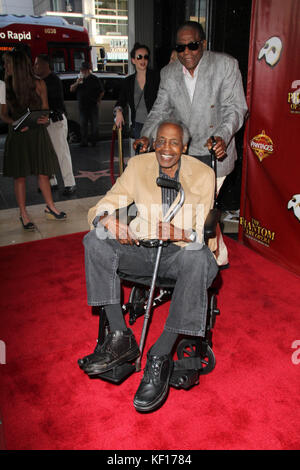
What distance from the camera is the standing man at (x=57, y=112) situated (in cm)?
491

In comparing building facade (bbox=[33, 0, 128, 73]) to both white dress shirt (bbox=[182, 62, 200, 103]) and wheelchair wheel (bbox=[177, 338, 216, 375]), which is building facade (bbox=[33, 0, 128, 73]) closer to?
white dress shirt (bbox=[182, 62, 200, 103])

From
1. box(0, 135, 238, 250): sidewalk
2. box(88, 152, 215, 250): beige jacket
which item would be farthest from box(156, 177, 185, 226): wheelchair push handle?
box(0, 135, 238, 250): sidewalk

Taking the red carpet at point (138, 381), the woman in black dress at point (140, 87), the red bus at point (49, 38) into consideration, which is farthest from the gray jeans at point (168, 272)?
the red bus at point (49, 38)

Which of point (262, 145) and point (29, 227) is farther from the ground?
point (262, 145)

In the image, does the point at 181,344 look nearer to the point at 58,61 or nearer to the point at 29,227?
the point at 29,227

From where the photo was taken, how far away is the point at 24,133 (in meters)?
4.14

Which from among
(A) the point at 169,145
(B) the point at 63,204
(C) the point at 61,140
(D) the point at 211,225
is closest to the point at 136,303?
(D) the point at 211,225

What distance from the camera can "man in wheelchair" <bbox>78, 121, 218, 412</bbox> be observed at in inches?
76.9

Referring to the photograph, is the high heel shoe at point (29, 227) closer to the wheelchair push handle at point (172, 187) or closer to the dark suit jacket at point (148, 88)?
the dark suit jacket at point (148, 88)

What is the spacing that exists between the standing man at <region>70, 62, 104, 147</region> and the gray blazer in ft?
20.7

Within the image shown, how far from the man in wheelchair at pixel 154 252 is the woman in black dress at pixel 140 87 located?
1.97 m

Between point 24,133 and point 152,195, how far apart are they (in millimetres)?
2383
